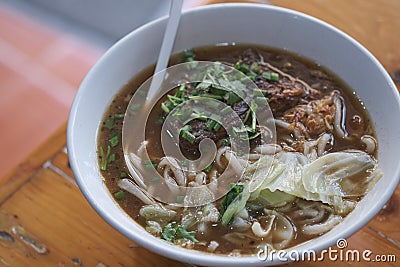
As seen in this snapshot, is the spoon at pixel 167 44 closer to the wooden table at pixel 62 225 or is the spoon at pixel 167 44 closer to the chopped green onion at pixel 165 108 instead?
the chopped green onion at pixel 165 108

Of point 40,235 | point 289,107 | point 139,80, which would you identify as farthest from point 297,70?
point 40,235

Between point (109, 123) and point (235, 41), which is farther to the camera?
point (235, 41)

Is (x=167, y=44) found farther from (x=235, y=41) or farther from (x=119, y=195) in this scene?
(x=119, y=195)

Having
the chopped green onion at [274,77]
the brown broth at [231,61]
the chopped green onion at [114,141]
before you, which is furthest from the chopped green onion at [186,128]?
the chopped green onion at [274,77]

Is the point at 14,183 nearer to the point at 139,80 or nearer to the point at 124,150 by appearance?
the point at 124,150

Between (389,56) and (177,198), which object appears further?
(389,56)

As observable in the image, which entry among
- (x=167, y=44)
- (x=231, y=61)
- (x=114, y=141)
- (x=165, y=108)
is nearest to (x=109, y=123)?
(x=114, y=141)
